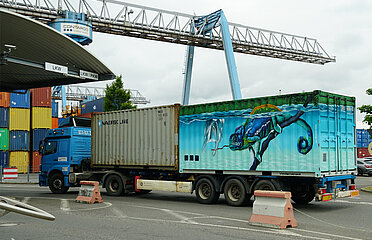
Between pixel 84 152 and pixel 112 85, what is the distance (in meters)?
21.4

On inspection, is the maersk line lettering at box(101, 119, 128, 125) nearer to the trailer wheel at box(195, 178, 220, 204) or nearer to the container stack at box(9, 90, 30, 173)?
the trailer wheel at box(195, 178, 220, 204)

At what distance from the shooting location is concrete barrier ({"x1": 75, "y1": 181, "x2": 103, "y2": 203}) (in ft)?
47.7

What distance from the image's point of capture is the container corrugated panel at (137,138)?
15492mm

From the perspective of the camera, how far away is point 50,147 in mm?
19000

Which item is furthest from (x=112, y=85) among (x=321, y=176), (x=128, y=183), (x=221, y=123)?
(x=321, y=176)

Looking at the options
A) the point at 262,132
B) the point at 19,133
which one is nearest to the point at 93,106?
the point at 19,133

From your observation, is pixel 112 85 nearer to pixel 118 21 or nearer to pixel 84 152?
pixel 118 21

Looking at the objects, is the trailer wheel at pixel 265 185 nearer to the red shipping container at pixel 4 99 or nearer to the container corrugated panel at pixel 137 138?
the container corrugated panel at pixel 137 138

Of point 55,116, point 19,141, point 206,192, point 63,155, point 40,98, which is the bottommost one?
point 206,192

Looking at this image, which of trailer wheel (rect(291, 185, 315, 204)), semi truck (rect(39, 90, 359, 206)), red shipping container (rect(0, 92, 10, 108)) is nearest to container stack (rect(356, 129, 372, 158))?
trailer wheel (rect(291, 185, 315, 204))

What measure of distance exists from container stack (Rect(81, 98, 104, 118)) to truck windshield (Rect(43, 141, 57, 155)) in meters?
30.3

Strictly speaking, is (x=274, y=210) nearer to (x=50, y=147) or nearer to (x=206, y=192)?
(x=206, y=192)

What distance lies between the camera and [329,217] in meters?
11.1

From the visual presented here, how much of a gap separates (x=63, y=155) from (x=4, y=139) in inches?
977
